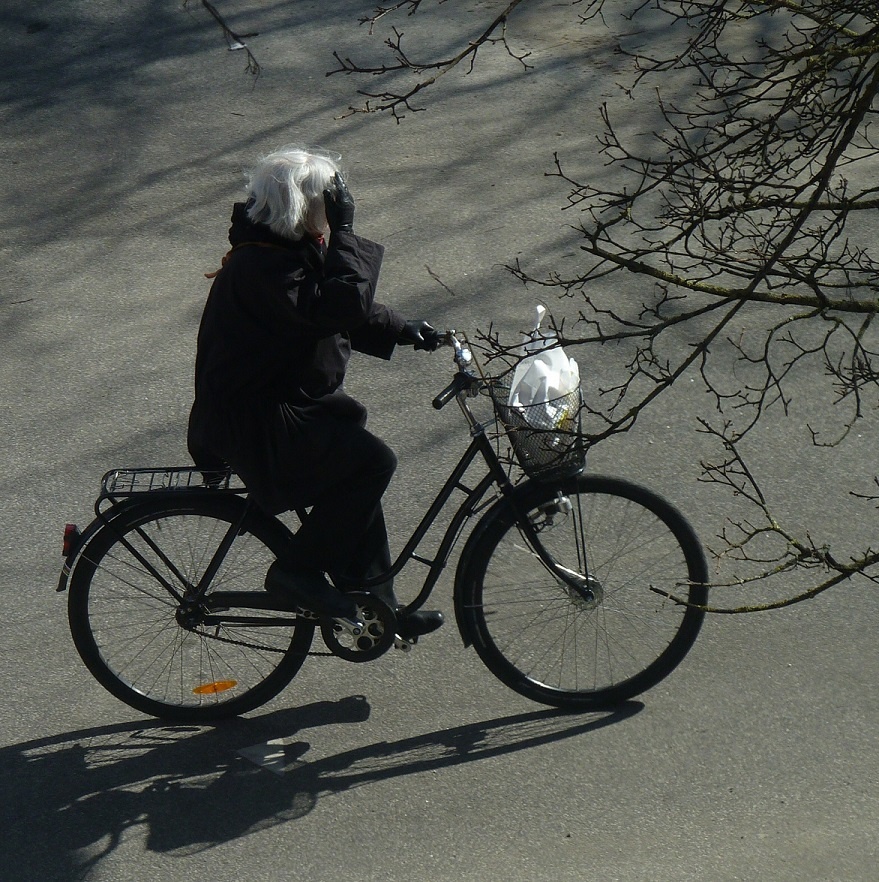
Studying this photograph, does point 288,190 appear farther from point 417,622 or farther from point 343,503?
point 417,622

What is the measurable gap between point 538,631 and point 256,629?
3.29ft

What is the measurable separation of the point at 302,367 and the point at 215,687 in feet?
4.17

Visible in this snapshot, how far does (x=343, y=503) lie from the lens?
3.80 metres

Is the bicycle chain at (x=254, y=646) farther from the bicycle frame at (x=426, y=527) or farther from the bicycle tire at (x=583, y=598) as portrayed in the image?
the bicycle tire at (x=583, y=598)

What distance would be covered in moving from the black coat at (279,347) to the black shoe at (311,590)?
10.3 inches

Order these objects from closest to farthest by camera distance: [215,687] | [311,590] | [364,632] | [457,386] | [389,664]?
[457,386]
[311,590]
[364,632]
[215,687]
[389,664]

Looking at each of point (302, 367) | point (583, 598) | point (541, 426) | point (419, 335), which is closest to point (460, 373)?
point (419, 335)

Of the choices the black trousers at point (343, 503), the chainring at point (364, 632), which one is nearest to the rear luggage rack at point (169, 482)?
the black trousers at point (343, 503)

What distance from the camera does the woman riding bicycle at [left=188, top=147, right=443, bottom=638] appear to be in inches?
138

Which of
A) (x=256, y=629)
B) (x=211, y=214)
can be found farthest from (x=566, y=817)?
(x=211, y=214)

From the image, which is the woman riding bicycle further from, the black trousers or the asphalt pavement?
the asphalt pavement

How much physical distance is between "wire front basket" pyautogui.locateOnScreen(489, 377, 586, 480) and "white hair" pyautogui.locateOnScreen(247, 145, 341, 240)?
29.6 inches

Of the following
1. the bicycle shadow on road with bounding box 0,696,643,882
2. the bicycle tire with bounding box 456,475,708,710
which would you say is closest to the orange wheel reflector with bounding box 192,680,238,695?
the bicycle shadow on road with bounding box 0,696,643,882

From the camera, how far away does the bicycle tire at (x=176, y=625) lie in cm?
389
